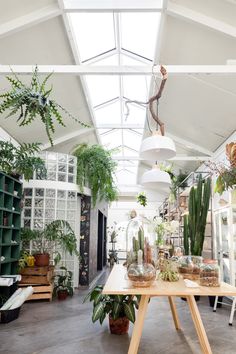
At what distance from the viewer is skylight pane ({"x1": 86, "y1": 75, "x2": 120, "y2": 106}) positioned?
20.2 feet

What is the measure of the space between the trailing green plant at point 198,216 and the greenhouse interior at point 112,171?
0.01 metres

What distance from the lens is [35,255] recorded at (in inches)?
220

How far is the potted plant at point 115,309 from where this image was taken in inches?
134

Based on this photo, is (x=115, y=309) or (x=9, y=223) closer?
(x=115, y=309)

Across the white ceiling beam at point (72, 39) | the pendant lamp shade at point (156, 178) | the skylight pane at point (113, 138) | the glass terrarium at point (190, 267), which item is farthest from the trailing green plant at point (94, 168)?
the glass terrarium at point (190, 267)

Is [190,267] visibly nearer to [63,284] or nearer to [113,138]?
[63,284]

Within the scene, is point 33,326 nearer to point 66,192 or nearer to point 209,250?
point 66,192

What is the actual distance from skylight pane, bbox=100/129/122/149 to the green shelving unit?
4.18 metres

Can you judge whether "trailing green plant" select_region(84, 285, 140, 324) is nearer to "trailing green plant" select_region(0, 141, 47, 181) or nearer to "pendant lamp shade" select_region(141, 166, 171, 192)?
"pendant lamp shade" select_region(141, 166, 171, 192)

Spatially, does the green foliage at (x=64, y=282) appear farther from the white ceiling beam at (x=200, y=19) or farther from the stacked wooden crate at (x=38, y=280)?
the white ceiling beam at (x=200, y=19)

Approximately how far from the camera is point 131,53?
18.1 feet

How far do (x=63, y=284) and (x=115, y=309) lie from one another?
271cm

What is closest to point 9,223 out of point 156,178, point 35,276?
point 35,276

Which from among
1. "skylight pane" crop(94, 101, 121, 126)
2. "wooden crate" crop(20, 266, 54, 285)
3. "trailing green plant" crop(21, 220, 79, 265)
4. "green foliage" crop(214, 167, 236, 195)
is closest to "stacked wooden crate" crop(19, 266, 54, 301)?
"wooden crate" crop(20, 266, 54, 285)
